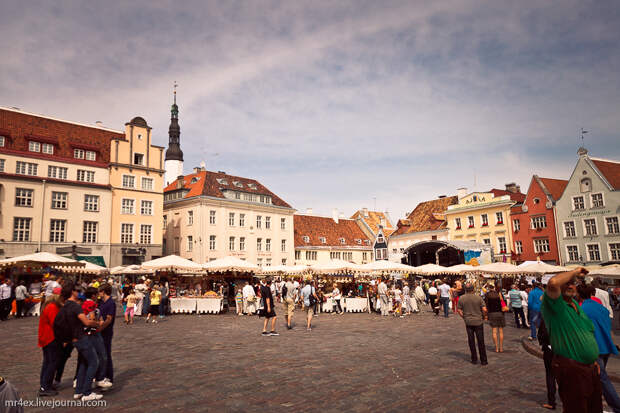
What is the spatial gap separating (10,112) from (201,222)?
20385 mm

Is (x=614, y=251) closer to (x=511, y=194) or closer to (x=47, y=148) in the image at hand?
(x=511, y=194)

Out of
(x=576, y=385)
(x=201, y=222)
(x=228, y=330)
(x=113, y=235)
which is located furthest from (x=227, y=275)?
(x=576, y=385)

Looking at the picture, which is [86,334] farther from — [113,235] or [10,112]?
[10,112]

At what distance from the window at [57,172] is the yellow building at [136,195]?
3863 mm

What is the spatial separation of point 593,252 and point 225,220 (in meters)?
37.9

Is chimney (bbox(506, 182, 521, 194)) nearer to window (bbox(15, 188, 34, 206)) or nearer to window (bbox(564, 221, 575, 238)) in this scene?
window (bbox(564, 221, 575, 238))

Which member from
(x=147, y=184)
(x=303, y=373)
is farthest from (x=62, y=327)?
(x=147, y=184)

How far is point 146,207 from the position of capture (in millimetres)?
41094

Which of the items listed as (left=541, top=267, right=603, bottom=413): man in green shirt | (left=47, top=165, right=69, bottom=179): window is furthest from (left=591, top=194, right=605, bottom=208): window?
(left=47, top=165, right=69, bottom=179): window

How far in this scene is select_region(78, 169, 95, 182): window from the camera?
124ft

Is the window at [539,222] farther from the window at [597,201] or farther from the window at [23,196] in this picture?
the window at [23,196]

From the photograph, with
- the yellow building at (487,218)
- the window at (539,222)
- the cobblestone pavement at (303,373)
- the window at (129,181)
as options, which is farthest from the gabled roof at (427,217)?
the cobblestone pavement at (303,373)

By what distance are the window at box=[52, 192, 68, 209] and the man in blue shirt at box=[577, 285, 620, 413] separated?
39.5 m

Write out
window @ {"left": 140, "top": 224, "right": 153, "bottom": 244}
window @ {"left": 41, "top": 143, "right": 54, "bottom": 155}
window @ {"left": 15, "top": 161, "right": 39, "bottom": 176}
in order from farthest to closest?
window @ {"left": 140, "top": 224, "right": 153, "bottom": 244} < window @ {"left": 41, "top": 143, "right": 54, "bottom": 155} < window @ {"left": 15, "top": 161, "right": 39, "bottom": 176}
